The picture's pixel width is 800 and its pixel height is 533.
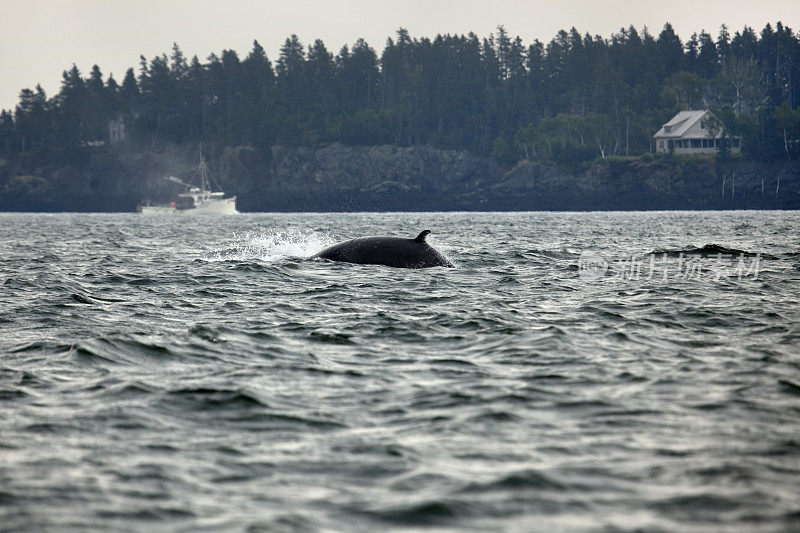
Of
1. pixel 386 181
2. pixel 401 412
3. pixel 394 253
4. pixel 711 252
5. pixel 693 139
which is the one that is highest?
pixel 693 139

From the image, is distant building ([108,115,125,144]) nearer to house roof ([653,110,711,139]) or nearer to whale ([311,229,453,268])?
house roof ([653,110,711,139])

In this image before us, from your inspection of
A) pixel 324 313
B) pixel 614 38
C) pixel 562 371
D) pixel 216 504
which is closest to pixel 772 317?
pixel 562 371

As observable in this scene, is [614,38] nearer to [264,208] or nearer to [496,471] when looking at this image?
[264,208]

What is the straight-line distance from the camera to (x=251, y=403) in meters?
8.95

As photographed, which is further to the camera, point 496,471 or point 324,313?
point 324,313

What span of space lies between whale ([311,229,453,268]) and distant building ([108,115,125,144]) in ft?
513

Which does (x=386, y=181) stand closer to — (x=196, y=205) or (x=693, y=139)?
(x=196, y=205)

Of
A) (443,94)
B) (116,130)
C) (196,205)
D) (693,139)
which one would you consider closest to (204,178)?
(196,205)

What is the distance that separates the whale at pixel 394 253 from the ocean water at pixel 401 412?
441 centimetres

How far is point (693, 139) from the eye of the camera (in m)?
133

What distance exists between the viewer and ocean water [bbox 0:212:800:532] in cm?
612

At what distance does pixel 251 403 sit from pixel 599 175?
12774 centimetres

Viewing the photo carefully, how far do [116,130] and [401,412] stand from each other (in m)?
174

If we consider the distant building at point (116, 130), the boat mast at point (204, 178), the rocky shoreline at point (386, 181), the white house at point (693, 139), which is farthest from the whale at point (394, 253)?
the distant building at point (116, 130)
